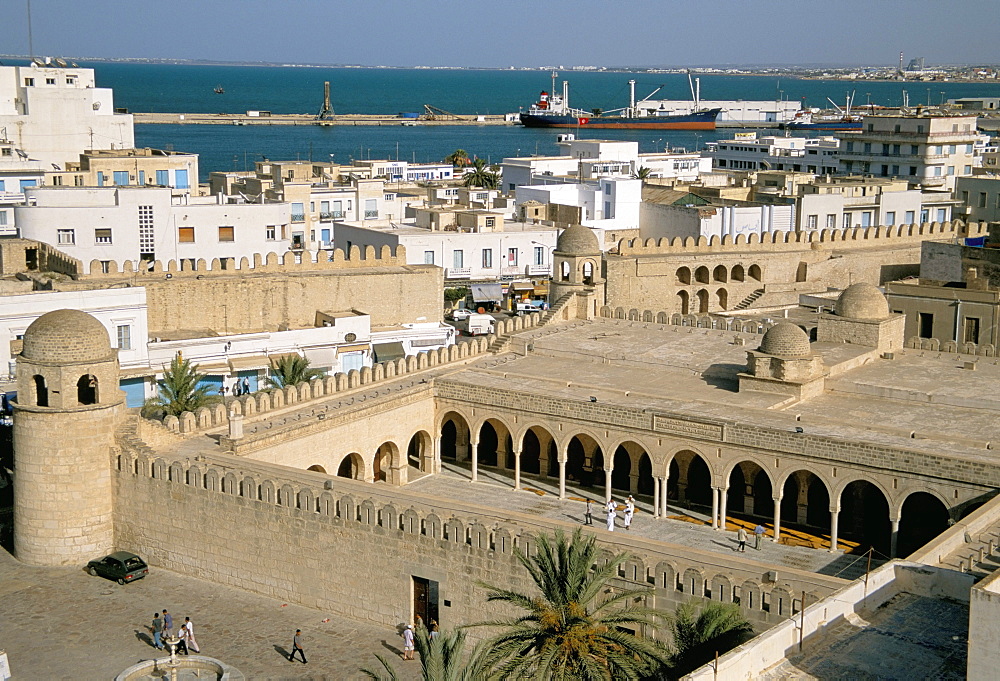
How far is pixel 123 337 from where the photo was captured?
126 ft

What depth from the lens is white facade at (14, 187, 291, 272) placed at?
46719mm

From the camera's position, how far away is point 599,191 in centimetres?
6331

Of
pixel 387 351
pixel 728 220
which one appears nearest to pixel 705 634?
pixel 387 351

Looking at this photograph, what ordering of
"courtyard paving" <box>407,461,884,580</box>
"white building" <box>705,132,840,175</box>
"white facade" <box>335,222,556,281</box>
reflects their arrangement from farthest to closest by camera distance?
"white building" <box>705,132,840,175</box> → "white facade" <box>335,222,556,281</box> → "courtyard paving" <box>407,461,884,580</box>

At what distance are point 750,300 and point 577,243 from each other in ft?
35.8

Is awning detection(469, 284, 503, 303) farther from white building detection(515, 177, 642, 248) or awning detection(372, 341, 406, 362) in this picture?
awning detection(372, 341, 406, 362)

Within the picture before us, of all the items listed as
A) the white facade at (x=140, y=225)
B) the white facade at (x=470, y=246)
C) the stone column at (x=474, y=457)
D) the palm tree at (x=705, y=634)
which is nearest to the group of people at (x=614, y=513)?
the stone column at (x=474, y=457)

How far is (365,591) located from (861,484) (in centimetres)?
1151

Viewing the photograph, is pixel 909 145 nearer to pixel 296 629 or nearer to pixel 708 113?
pixel 296 629

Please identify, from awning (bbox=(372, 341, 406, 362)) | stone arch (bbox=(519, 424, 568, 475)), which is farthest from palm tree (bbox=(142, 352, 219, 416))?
stone arch (bbox=(519, 424, 568, 475))

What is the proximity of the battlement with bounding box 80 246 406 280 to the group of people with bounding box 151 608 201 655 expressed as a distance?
18166mm

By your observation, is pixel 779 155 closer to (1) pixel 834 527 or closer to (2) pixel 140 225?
(2) pixel 140 225

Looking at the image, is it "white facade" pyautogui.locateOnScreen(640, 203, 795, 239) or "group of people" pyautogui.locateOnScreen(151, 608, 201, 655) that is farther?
"white facade" pyautogui.locateOnScreen(640, 203, 795, 239)

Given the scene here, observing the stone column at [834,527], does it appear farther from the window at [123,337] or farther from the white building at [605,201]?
the white building at [605,201]
